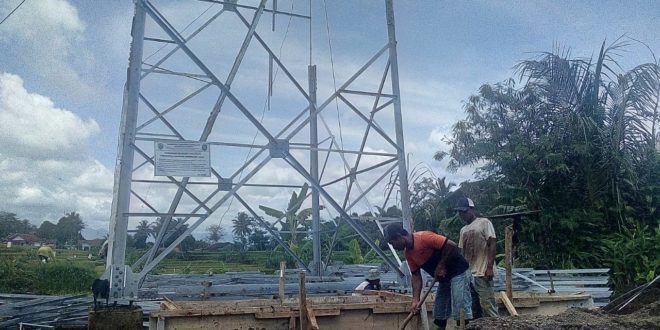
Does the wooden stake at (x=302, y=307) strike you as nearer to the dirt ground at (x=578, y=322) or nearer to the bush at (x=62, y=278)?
the dirt ground at (x=578, y=322)

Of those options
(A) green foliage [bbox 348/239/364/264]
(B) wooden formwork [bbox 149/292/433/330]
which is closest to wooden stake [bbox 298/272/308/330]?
(B) wooden formwork [bbox 149/292/433/330]

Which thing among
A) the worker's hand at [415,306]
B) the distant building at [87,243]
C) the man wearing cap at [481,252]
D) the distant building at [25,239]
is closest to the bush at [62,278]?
the worker's hand at [415,306]

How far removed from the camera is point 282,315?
20.2 ft

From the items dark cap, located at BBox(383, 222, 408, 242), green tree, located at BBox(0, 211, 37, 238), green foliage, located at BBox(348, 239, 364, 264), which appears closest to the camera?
dark cap, located at BBox(383, 222, 408, 242)

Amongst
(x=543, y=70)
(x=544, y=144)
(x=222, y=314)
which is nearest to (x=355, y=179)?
(x=222, y=314)

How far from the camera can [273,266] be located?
2344 centimetres

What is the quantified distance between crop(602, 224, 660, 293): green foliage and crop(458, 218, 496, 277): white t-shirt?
8908mm

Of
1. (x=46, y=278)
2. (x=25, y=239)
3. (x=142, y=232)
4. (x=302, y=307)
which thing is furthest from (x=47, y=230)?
(x=302, y=307)

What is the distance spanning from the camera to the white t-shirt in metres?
6.83

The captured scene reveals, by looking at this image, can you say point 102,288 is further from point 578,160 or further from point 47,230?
point 47,230

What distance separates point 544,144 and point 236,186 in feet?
35.2

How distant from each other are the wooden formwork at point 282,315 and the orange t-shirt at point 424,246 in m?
0.80

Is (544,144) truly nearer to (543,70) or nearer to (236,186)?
(543,70)

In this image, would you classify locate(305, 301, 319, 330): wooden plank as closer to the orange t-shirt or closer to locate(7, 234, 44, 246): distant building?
the orange t-shirt
